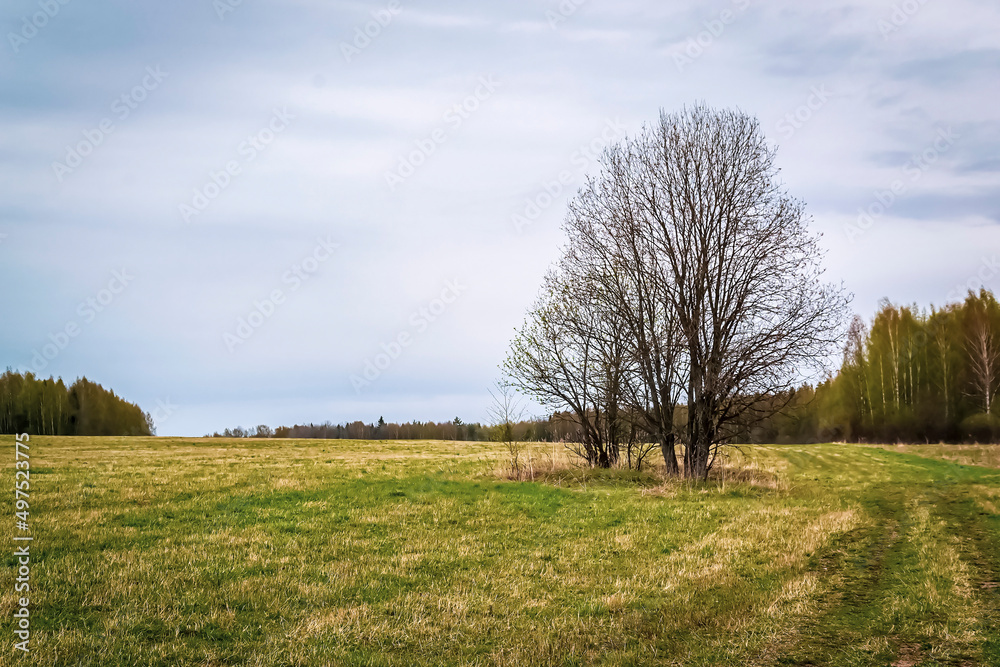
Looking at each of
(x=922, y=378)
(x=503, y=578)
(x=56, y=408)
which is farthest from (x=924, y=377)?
(x=56, y=408)

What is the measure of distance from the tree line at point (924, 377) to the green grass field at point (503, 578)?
3614cm

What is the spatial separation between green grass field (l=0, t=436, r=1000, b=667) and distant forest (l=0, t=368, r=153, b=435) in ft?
237

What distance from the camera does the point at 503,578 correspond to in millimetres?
9656

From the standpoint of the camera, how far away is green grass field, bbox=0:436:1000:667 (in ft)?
22.5

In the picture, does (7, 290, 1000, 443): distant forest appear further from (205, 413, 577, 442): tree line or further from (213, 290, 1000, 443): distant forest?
(205, 413, 577, 442): tree line

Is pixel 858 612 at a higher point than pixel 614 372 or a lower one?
lower

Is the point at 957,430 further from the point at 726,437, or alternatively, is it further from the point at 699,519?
the point at 699,519

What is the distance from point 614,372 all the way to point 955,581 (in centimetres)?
1520

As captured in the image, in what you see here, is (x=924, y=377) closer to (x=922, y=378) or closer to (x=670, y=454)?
(x=922, y=378)

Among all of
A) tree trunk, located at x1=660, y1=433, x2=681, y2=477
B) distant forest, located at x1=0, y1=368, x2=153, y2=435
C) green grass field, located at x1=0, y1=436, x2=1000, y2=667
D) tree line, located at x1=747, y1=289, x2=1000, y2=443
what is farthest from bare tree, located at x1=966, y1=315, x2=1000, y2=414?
distant forest, located at x1=0, y1=368, x2=153, y2=435

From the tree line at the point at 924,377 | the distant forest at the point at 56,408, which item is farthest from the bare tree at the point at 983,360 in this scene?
the distant forest at the point at 56,408

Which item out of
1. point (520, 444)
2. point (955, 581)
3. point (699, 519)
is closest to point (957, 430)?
point (520, 444)

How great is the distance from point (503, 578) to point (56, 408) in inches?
3458

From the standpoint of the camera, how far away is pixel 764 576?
9867 mm
